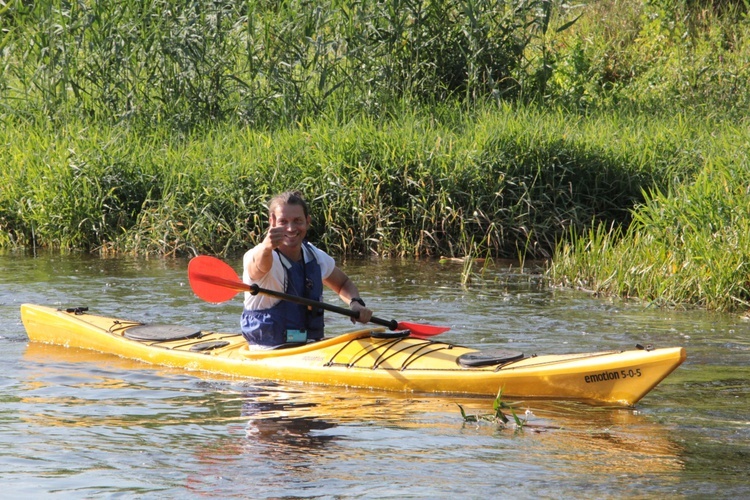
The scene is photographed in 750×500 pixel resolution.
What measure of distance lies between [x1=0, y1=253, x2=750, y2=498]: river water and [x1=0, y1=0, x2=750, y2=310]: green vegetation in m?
1.44

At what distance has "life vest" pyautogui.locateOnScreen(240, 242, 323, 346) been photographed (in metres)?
5.80

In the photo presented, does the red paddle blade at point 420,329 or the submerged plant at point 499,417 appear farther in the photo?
the red paddle blade at point 420,329

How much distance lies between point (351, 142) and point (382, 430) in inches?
205

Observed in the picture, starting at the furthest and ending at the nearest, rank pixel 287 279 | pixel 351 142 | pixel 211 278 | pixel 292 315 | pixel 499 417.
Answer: pixel 351 142, pixel 211 278, pixel 292 315, pixel 287 279, pixel 499 417

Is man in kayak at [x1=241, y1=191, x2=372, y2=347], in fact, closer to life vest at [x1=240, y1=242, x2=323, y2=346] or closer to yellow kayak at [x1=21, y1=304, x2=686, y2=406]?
life vest at [x1=240, y1=242, x2=323, y2=346]

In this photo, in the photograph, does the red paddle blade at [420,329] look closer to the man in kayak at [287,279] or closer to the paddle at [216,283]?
the paddle at [216,283]

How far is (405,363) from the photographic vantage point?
18.5ft

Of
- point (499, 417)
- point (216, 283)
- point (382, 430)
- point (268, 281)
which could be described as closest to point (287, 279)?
point (268, 281)

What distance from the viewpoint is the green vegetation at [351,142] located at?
370 inches

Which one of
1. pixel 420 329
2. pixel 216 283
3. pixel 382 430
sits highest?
pixel 216 283

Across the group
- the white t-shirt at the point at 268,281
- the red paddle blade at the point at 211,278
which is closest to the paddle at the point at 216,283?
the red paddle blade at the point at 211,278

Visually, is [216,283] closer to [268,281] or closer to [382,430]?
[268,281]

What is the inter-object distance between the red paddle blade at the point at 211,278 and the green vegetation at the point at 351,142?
3.22 meters

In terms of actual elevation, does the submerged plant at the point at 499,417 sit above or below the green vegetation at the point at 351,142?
below
